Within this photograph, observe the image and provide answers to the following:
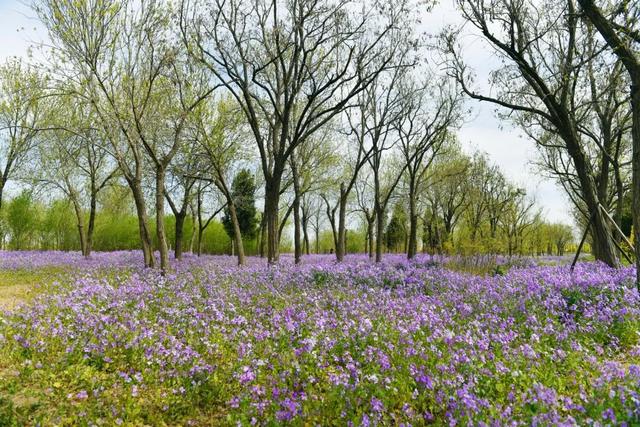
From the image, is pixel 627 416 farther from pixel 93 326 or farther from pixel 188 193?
pixel 188 193

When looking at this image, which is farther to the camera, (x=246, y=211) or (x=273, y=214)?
(x=246, y=211)

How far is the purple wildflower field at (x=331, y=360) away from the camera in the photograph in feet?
12.4

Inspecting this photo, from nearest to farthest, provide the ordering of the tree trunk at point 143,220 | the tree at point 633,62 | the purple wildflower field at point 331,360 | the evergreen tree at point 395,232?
the purple wildflower field at point 331,360 → the tree at point 633,62 → the tree trunk at point 143,220 → the evergreen tree at point 395,232

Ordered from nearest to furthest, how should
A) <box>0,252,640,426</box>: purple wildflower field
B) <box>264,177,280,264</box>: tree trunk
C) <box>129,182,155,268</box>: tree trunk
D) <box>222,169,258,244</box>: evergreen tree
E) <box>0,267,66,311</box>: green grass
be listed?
<box>0,252,640,426</box>: purple wildflower field < <box>0,267,66,311</box>: green grass < <box>129,182,155,268</box>: tree trunk < <box>264,177,280,264</box>: tree trunk < <box>222,169,258,244</box>: evergreen tree

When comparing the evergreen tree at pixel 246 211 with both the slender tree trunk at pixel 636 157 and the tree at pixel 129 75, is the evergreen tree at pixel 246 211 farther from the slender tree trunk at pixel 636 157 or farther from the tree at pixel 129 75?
the slender tree trunk at pixel 636 157

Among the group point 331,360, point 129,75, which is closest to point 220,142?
point 129,75

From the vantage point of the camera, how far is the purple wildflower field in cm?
377

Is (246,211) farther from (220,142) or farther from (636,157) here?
(636,157)

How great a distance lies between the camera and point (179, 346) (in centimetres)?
530

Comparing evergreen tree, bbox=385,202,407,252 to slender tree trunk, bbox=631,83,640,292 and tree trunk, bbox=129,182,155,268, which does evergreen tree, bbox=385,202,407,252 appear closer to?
tree trunk, bbox=129,182,155,268

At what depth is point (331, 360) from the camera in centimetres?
529

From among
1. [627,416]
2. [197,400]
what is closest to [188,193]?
[197,400]

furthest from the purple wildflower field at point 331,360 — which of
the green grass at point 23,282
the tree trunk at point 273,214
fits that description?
the tree trunk at point 273,214

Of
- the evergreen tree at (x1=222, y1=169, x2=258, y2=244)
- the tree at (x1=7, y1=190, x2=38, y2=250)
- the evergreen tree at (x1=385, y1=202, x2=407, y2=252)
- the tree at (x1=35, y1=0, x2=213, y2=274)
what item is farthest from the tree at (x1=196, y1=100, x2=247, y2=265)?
the evergreen tree at (x1=385, y1=202, x2=407, y2=252)
